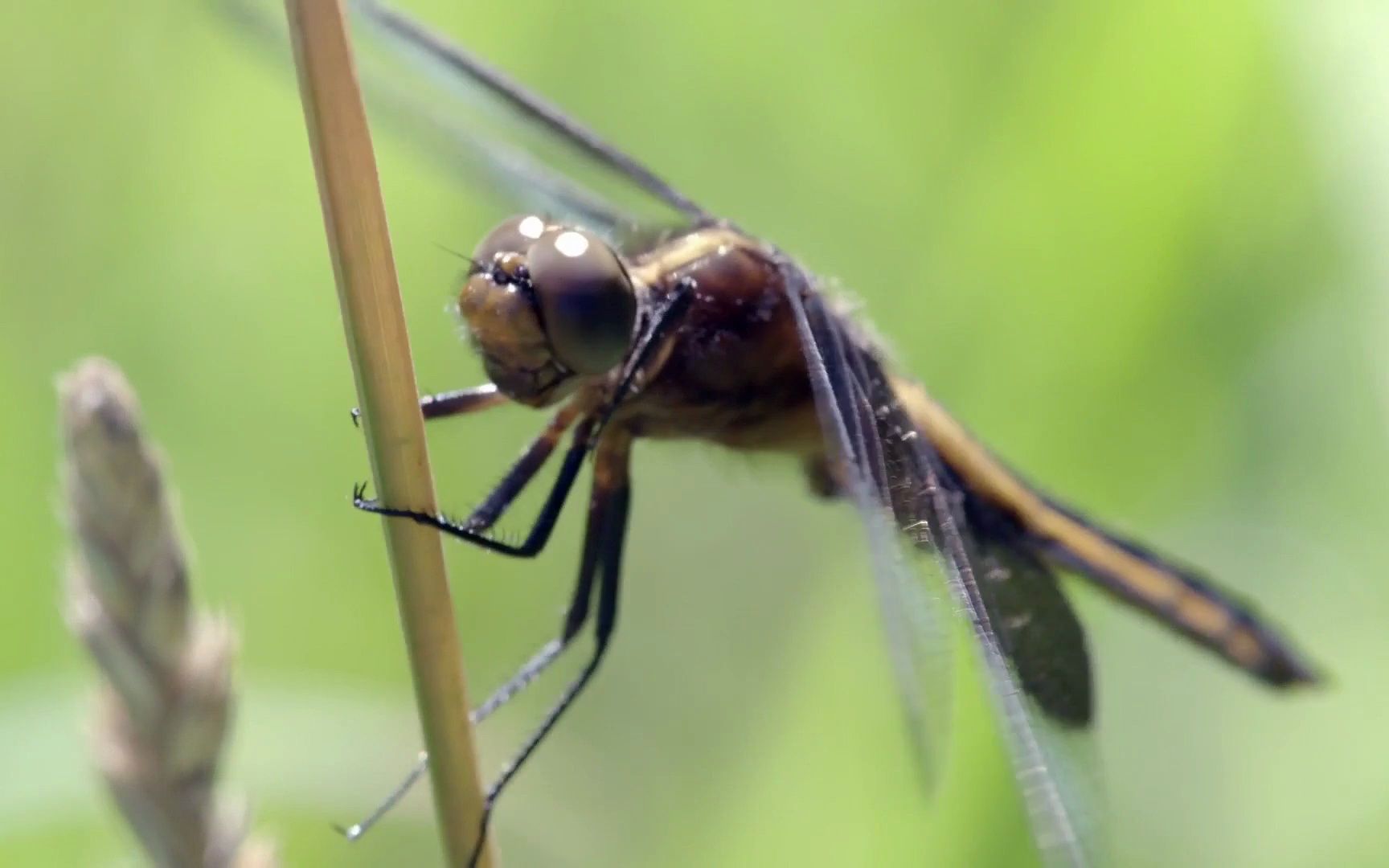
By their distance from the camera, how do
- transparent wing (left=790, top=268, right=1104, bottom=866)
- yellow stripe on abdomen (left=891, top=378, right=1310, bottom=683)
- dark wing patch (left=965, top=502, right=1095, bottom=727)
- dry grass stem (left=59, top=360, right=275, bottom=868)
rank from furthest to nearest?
yellow stripe on abdomen (left=891, top=378, right=1310, bottom=683)
dark wing patch (left=965, top=502, right=1095, bottom=727)
transparent wing (left=790, top=268, right=1104, bottom=866)
dry grass stem (left=59, top=360, right=275, bottom=868)

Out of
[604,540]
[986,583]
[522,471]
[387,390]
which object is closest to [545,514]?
[522,471]

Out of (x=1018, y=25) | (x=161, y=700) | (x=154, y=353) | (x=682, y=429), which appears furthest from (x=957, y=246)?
(x=161, y=700)

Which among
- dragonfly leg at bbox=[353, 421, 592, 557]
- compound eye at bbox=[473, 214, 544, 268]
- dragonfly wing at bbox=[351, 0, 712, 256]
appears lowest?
dragonfly leg at bbox=[353, 421, 592, 557]

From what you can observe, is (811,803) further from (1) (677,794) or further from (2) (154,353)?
(2) (154,353)

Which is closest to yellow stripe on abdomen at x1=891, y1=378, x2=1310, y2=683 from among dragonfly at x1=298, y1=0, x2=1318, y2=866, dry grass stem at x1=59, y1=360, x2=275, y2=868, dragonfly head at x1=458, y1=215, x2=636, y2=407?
dragonfly at x1=298, y1=0, x2=1318, y2=866

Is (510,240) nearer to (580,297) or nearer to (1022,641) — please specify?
(580,297)

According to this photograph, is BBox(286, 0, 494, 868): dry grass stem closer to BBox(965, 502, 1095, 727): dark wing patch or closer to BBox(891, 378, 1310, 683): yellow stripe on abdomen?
BBox(965, 502, 1095, 727): dark wing patch

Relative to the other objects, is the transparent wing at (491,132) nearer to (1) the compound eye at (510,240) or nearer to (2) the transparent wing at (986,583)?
(1) the compound eye at (510,240)
